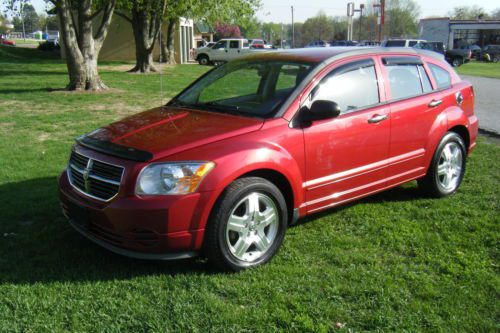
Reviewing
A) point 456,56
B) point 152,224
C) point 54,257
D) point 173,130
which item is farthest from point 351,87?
point 456,56

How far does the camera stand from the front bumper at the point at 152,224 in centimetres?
343

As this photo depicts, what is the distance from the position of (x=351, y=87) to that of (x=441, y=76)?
1634 mm

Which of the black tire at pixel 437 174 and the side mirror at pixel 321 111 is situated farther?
the black tire at pixel 437 174

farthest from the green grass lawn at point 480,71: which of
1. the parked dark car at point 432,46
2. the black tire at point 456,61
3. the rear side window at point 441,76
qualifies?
the rear side window at point 441,76

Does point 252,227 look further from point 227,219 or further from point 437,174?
point 437,174

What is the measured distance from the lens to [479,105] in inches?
571

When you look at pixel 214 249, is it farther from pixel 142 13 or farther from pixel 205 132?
pixel 142 13

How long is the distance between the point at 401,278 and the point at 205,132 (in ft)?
6.05

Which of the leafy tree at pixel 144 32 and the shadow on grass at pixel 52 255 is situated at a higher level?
the leafy tree at pixel 144 32

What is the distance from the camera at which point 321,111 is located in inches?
161

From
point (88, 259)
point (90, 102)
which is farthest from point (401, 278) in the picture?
point (90, 102)

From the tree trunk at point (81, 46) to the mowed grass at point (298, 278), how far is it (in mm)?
10507

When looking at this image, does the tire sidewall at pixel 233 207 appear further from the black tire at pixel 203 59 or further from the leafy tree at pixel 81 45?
the black tire at pixel 203 59

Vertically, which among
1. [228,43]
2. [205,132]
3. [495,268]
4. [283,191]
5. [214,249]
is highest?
[228,43]
